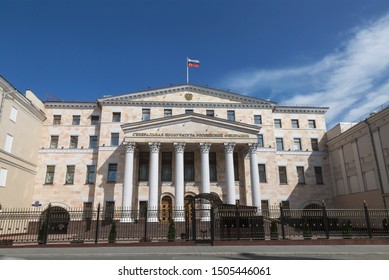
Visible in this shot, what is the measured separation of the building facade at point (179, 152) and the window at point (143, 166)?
115 millimetres

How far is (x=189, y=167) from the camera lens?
3291 centimetres

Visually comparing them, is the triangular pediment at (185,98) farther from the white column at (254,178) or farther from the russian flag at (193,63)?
the white column at (254,178)

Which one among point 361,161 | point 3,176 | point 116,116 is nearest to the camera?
point 3,176

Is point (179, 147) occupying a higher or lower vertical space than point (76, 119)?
lower

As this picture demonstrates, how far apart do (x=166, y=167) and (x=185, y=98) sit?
30.8ft

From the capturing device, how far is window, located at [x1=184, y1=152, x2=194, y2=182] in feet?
106

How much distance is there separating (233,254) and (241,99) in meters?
26.5

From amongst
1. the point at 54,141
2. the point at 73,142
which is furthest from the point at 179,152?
the point at 54,141

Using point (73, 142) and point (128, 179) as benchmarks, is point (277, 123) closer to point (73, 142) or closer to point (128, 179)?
point (128, 179)

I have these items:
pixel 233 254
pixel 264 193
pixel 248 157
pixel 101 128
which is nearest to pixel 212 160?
pixel 248 157

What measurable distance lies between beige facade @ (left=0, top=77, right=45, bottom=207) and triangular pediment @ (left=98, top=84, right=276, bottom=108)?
314 inches

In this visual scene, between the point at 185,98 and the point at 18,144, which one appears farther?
the point at 185,98

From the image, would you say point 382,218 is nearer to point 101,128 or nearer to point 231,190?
point 231,190

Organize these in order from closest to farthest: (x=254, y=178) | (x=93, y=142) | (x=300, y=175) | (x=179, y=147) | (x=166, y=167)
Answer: (x=179, y=147)
(x=254, y=178)
(x=166, y=167)
(x=93, y=142)
(x=300, y=175)
